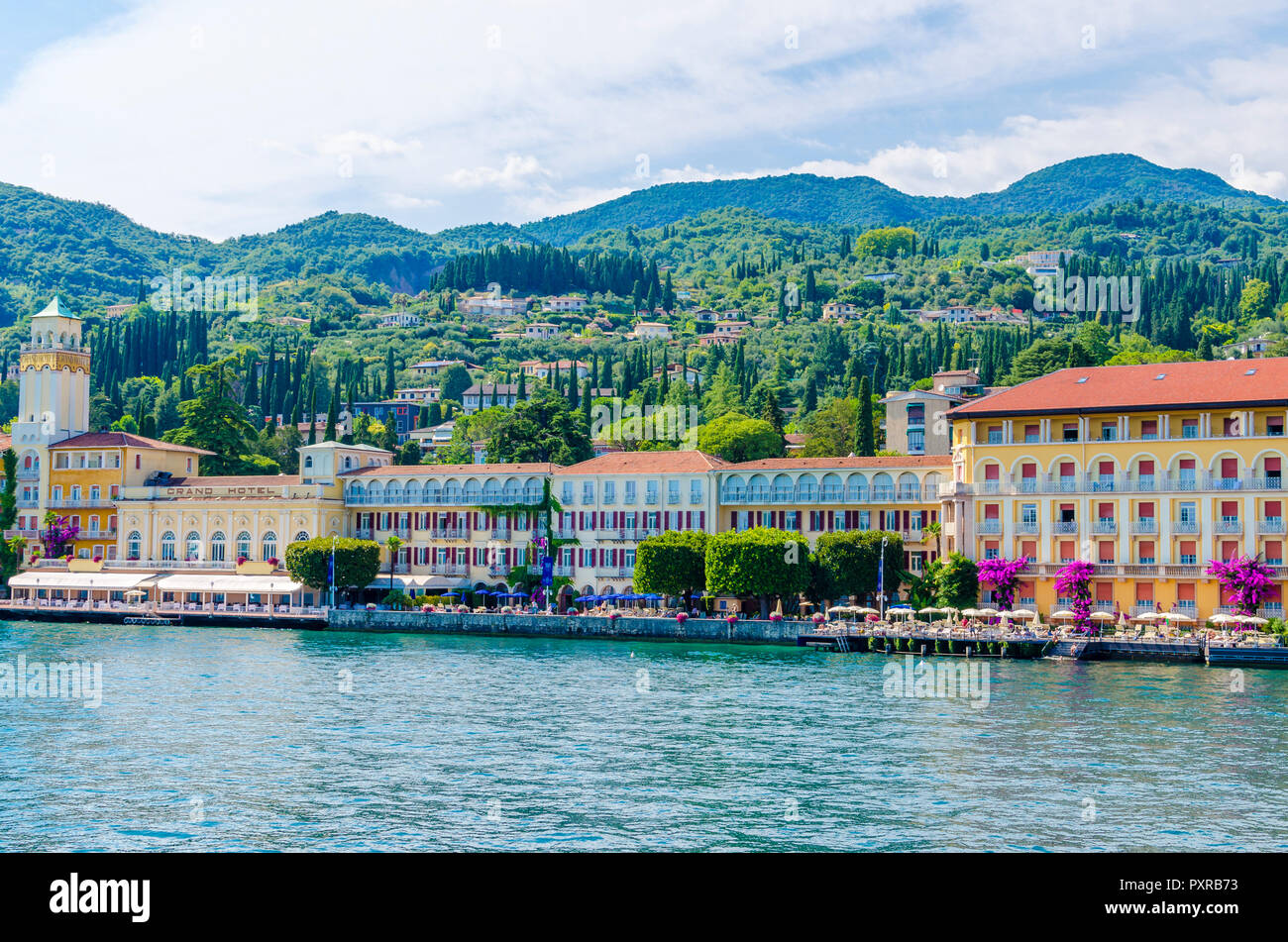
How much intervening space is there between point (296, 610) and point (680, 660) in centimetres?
3178

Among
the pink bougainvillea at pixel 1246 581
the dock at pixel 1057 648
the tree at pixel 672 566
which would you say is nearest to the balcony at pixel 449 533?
the tree at pixel 672 566

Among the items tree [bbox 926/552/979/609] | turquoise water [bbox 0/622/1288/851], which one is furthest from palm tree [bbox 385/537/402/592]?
tree [bbox 926/552/979/609]

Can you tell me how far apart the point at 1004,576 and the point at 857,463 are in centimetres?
1416

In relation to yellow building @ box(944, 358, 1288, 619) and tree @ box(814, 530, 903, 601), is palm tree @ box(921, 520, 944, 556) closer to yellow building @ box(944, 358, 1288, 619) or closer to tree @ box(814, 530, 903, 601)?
tree @ box(814, 530, 903, 601)

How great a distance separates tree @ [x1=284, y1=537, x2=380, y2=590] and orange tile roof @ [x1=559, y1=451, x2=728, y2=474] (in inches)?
534

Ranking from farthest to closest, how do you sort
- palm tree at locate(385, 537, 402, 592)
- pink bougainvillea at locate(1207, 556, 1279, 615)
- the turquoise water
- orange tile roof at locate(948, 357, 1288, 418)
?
palm tree at locate(385, 537, 402, 592)
orange tile roof at locate(948, 357, 1288, 418)
pink bougainvillea at locate(1207, 556, 1279, 615)
the turquoise water

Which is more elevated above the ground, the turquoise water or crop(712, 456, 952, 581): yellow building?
crop(712, 456, 952, 581): yellow building

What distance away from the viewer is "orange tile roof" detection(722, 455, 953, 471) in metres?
75.6

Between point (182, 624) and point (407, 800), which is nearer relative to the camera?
point (407, 800)

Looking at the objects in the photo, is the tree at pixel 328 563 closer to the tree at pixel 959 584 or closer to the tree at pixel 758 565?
the tree at pixel 758 565

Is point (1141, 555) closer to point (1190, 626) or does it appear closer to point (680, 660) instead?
point (1190, 626)

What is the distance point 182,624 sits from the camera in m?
79.6

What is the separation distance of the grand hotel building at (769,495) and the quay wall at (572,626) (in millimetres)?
8330
